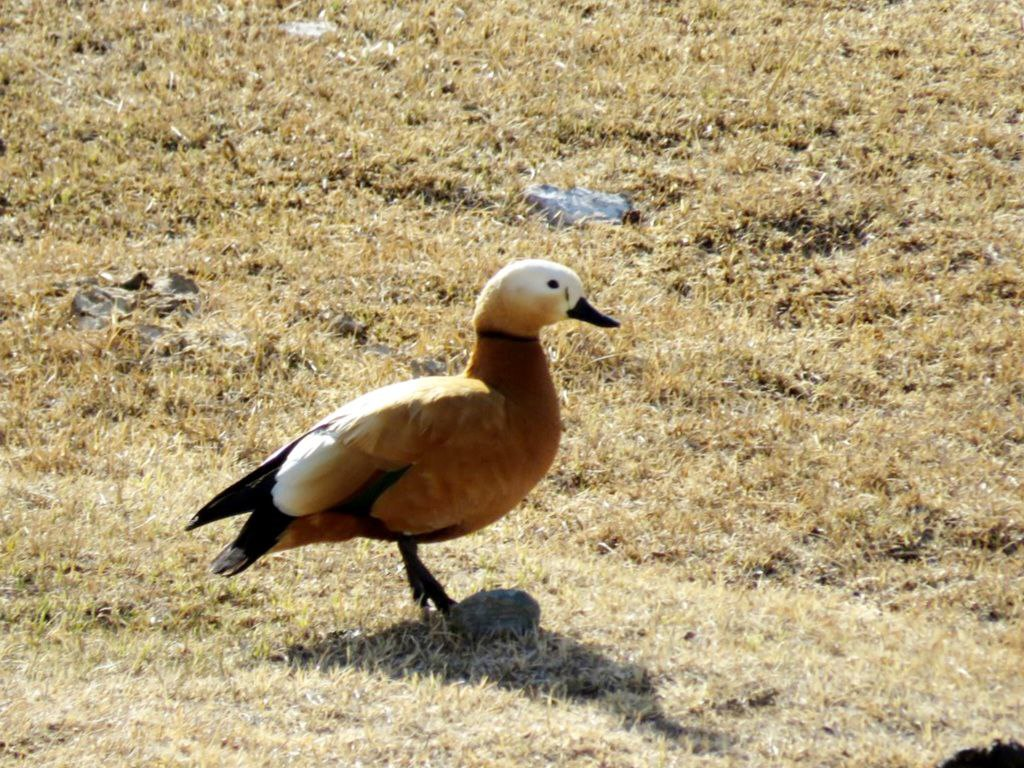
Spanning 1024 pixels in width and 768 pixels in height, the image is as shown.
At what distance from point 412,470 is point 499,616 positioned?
0.58 metres

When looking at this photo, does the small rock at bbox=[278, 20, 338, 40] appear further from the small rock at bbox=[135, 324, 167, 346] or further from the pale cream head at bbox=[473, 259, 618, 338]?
the pale cream head at bbox=[473, 259, 618, 338]

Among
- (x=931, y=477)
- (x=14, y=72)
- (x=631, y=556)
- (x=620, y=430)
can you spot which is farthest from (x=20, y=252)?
(x=931, y=477)

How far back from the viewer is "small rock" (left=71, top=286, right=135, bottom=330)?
321 inches

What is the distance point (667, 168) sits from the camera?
974 centimetres

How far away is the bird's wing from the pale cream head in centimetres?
31

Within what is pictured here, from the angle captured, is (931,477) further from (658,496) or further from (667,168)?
(667,168)

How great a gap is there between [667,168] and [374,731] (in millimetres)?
5942

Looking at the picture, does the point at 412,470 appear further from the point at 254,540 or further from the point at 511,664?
the point at 511,664

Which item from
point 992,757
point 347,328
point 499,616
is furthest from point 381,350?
point 992,757

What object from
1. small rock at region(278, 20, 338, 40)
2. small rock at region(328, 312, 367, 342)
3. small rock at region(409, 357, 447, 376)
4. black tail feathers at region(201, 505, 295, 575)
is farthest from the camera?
small rock at region(278, 20, 338, 40)

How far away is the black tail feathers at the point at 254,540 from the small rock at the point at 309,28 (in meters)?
6.24

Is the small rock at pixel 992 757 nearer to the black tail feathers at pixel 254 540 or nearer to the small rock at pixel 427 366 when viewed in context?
the black tail feathers at pixel 254 540

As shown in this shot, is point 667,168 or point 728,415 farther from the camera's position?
point 667,168

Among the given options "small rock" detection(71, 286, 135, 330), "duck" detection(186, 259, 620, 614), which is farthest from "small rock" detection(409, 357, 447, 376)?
"duck" detection(186, 259, 620, 614)
